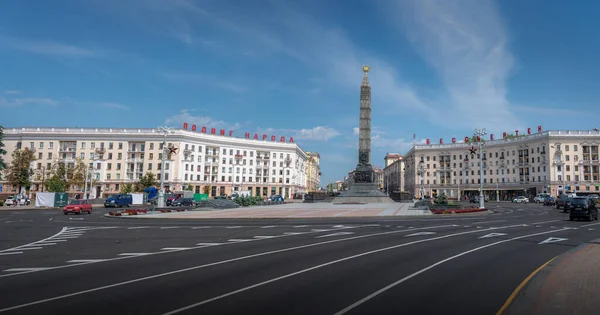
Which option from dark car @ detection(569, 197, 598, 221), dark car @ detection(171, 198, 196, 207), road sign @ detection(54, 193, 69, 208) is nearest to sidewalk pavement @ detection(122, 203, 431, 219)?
dark car @ detection(569, 197, 598, 221)

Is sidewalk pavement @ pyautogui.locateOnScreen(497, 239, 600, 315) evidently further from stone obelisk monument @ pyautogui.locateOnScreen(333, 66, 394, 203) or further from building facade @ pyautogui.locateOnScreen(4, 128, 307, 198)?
building facade @ pyautogui.locateOnScreen(4, 128, 307, 198)

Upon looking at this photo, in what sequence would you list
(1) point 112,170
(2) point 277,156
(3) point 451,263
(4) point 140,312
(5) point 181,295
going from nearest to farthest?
1. (4) point 140,312
2. (5) point 181,295
3. (3) point 451,263
4. (1) point 112,170
5. (2) point 277,156

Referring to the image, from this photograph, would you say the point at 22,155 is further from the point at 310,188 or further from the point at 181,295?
the point at 310,188

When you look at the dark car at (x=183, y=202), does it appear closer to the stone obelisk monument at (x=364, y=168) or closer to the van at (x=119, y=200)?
the van at (x=119, y=200)

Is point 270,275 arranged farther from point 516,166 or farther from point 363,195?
point 516,166

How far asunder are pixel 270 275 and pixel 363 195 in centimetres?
4846

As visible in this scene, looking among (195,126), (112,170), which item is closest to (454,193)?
(195,126)

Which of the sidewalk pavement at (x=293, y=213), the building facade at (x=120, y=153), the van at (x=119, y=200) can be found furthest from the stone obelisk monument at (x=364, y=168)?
the building facade at (x=120, y=153)

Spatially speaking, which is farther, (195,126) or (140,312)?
(195,126)

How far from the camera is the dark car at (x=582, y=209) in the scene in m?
27.3

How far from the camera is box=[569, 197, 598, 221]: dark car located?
2733 centimetres

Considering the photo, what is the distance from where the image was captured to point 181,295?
7363mm

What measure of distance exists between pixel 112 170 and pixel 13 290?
346 feet

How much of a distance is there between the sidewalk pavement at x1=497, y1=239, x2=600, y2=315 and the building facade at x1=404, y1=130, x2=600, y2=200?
81184mm
